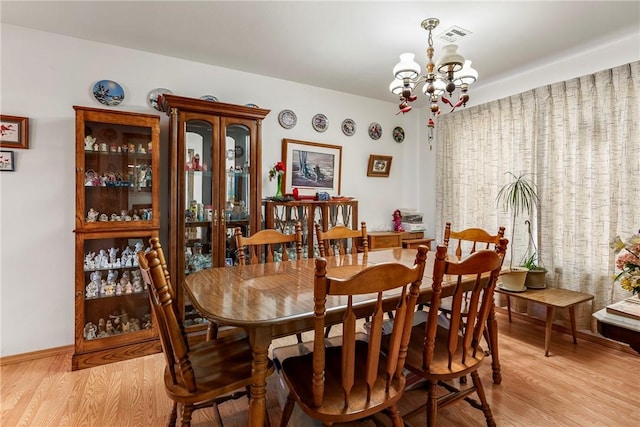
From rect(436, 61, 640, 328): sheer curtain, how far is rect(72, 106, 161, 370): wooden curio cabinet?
3.37 metres

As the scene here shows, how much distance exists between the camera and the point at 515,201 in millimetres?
3287

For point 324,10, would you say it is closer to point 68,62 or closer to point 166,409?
point 68,62

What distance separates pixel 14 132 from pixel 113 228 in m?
1.02

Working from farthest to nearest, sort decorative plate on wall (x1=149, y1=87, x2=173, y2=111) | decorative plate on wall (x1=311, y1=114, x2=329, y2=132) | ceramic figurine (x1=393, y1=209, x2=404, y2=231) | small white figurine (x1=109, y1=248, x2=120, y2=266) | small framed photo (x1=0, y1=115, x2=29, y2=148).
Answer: ceramic figurine (x1=393, y1=209, x2=404, y2=231)
decorative plate on wall (x1=311, y1=114, x2=329, y2=132)
decorative plate on wall (x1=149, y1=87, x2=173, y2=111)
small white figurine (x1=109, y1=248, x2=120, y2=266)
small framed photo (x1=0, y1=115, x2=29, y2=148)

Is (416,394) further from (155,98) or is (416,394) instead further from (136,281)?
(155,98)

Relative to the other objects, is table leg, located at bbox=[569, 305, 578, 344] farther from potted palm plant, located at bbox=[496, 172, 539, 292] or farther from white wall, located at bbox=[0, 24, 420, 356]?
white wall, located at bbox=[0, 24, 420, 356]

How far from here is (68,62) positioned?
2590 mm

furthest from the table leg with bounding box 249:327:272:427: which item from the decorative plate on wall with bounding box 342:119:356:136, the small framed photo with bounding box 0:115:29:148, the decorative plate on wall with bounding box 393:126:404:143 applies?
the decorative plate on wall with bounding box 393:126:404:143

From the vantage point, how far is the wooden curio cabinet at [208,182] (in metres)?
2.69

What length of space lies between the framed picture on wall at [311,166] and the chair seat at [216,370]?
7.08 feet

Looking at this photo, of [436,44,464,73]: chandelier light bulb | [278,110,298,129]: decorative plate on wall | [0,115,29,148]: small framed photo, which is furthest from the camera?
[278,110,298,129]: decorative plate on wall

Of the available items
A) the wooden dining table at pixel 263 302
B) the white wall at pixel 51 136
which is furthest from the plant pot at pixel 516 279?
the white wall at pixel 51 136

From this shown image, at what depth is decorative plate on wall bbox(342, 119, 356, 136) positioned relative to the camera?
398 cm

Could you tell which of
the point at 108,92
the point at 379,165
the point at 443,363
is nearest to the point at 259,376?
the point at 443,363
